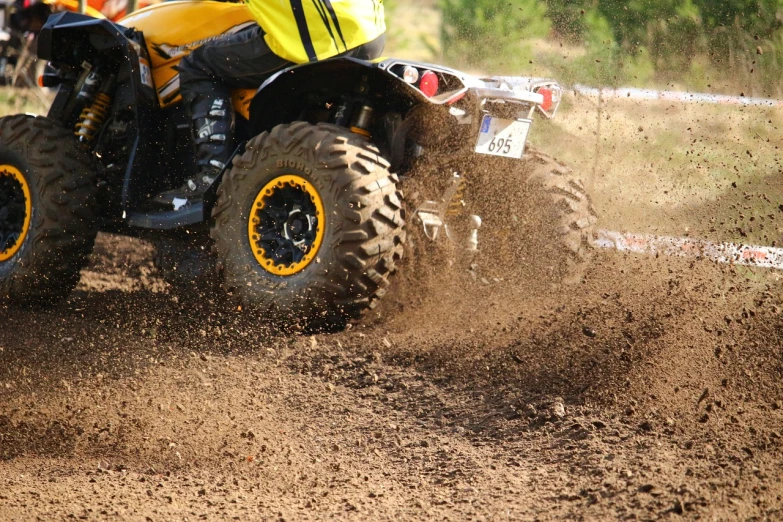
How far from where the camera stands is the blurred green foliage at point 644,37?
878 centimetres

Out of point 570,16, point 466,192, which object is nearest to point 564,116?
point 570,16

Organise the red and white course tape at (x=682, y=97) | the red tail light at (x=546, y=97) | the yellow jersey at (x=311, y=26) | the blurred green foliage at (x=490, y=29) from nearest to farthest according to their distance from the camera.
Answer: the yellow jersey at (x=311, y=26) < the red tail light at (x=546, y=97) < the red and white course tape at (x=682, y=97) < the blurred green foliage at (x=490, y=29)

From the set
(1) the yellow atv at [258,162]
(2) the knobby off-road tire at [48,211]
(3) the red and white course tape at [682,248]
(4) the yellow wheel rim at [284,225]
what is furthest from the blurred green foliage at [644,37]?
(2) the knobby off-road tire at [48,211]

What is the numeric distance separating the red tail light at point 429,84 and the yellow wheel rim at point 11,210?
2.71m

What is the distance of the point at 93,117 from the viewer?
19.3 ft

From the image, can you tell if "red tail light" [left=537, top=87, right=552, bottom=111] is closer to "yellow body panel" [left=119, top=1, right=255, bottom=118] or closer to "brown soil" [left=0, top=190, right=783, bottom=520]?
"brown soil" [left=0, top=190, right=783, bottom=520]

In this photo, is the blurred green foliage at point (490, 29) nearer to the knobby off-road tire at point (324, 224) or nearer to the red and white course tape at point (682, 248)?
the red and white course tape at point (682, 248)

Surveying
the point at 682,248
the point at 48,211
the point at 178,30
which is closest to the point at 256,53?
the point at 178,30

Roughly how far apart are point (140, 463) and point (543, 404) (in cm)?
168

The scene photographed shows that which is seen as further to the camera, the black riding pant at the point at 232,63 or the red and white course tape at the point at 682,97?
the red and white course tape at the point at 682,97

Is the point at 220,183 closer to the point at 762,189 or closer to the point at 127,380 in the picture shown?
the point at 127,380

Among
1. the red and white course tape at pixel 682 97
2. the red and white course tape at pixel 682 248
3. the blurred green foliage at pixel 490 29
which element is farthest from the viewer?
the blurred green foliage at pixel 490 29

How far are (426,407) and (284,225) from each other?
1.48 meters

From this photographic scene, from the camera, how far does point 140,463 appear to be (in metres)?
3.47
